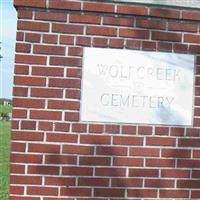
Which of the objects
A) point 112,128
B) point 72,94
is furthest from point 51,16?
point 112,128

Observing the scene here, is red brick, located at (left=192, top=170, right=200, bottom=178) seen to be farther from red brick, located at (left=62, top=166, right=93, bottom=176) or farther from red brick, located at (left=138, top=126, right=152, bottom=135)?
red brick, located at (left=62, top=166, right=93, bottom=176)

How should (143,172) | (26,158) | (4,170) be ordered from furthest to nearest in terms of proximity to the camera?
(4,170) < (143,172) < (26,158)

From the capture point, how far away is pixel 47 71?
4867 mm

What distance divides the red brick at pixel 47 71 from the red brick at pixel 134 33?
1.77 ft

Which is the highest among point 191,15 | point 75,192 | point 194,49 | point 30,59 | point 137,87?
point 191,15

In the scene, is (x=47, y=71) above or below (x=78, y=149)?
above

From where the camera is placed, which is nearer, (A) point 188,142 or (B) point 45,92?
(B) point 45,92

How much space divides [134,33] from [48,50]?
67 centimetres

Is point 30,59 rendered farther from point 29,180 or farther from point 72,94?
point 29,180

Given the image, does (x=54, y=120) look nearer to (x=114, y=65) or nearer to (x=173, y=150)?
(x=114, y=65)

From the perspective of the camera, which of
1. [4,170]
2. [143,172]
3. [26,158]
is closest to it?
[26,158]

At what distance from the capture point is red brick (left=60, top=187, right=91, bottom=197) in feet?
Answer: 15.9

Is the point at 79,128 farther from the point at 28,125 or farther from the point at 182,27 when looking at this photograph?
the point at 182,27

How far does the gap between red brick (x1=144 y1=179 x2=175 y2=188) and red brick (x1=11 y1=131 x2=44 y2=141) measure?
88 centimetres
